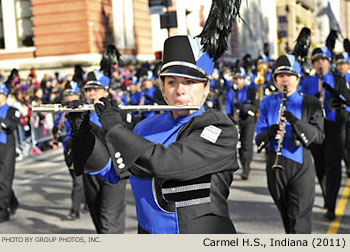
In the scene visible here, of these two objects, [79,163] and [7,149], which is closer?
[79,163]

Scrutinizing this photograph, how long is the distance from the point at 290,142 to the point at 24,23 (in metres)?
15.2

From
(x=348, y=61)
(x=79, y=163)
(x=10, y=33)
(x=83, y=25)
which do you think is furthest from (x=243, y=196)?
(x=10, y=33)

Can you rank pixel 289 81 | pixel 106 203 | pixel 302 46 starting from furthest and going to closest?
pixel 302 46 → pixel 106 203 → pixel 289 81

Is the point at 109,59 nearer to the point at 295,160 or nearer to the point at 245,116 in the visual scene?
the point at 295,160

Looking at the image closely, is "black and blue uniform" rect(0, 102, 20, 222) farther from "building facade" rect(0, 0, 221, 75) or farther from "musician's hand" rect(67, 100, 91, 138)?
"building facade" rect(0, 0, 221, 75)

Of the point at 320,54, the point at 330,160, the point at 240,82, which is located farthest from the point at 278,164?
the point at 240,82

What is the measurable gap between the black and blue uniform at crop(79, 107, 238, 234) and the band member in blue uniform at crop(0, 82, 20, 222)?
5.52m

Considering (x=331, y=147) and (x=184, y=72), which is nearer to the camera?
(x=184, y=72)

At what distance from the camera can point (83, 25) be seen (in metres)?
18.4

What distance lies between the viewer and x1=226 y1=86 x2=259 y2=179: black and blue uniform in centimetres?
1042

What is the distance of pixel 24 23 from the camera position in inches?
755

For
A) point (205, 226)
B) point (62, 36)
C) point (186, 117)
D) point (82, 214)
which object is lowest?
point (82, 214)

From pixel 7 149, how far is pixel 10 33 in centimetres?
1246

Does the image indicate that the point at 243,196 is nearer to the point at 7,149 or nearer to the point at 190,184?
the point at 7,149
